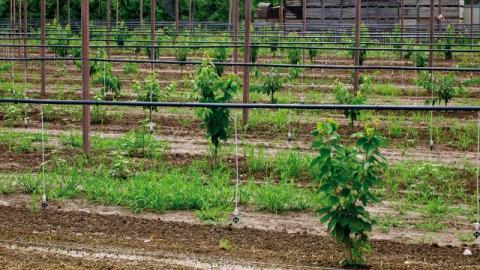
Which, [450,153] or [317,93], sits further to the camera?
[317,93]

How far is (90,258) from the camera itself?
23.9 feet

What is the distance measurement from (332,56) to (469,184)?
1957cm

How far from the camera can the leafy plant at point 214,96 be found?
1091 cm

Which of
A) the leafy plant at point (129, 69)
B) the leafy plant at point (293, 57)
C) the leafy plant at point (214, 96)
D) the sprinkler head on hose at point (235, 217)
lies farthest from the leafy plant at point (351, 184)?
the leafy plant at point (293, 57)

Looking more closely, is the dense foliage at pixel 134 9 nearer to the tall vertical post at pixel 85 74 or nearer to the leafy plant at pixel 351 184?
the tall vertical post at pixel 85 74

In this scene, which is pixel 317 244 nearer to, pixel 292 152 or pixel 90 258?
pixel 90 258

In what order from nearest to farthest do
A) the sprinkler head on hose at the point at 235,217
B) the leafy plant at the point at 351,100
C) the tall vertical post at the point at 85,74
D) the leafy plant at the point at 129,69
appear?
the sprinkler head on hose at the point at 235,217, the tall vertical post at the point at 85,74, the leafy plant at the point at 351,100, the leafy plant at the point at 129,69

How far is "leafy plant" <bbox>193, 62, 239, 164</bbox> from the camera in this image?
10.9m

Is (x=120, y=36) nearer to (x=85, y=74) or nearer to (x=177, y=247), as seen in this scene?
(x=85, y=74)

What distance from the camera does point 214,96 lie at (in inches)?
443

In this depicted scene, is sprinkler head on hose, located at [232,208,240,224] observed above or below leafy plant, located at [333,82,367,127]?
below

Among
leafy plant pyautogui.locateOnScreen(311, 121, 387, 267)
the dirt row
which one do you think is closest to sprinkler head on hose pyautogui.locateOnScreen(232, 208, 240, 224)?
the dirt row

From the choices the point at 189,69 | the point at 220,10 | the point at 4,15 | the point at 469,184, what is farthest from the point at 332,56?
the point at 4,15

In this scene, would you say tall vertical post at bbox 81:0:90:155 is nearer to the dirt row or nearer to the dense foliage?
the dirt row
